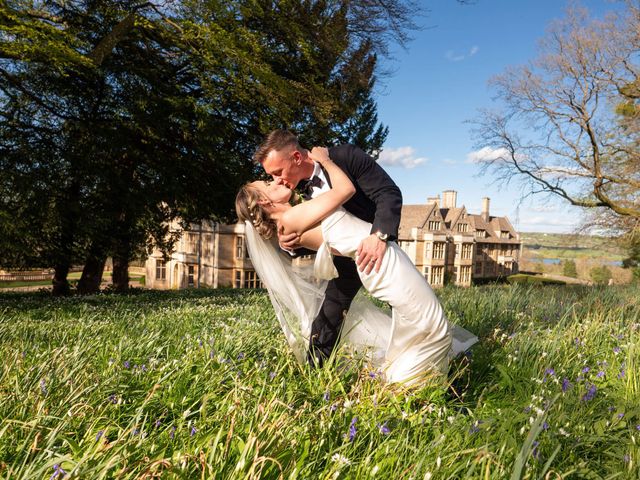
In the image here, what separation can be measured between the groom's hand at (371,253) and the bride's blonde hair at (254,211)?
0.86 m

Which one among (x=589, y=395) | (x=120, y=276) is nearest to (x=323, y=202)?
(x=589, y=395)

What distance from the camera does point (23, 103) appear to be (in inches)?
525

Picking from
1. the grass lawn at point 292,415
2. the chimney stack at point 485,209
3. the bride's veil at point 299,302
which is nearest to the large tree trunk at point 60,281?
the grass lawn at point 292,415

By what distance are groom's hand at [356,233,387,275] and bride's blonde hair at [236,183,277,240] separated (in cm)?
86

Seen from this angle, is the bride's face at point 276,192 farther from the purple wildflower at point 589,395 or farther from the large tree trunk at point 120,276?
the large tree trunk at point 120,276

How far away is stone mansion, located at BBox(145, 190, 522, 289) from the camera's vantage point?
3950 centimetres

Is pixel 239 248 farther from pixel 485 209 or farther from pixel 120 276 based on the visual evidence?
pixel 485 209

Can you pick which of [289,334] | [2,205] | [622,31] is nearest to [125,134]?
[2,205]

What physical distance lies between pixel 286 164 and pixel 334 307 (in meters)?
1.31

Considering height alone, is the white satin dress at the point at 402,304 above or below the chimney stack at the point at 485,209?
below

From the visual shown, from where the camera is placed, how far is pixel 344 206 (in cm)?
333

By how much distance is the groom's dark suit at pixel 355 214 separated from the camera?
2.83 metres

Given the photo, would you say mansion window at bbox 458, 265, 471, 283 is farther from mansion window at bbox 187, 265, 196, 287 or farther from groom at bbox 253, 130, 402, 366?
groom at bbox 253, 130, 402, 366

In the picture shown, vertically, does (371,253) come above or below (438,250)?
below
